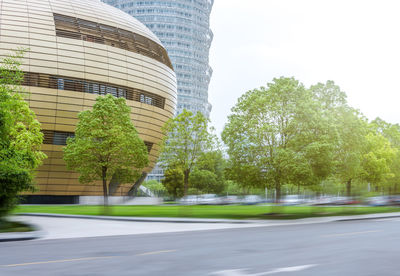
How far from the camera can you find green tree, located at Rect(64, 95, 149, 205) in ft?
149

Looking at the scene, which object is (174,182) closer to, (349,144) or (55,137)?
(55,137)

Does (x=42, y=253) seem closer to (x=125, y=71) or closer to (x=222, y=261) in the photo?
(x=222, y=261)

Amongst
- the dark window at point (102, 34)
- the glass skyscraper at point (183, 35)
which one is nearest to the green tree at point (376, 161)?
the dark window at point (102, 34)

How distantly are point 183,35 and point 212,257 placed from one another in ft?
561

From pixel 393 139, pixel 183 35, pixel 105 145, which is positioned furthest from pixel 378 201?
pixel 183 35

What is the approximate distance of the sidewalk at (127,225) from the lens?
57.6 feet

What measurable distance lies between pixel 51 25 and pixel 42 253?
44.5 metres

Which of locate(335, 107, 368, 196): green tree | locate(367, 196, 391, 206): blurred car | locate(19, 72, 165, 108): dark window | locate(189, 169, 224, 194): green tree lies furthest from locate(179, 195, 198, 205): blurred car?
locate(189, 169, 224, 194): green tree

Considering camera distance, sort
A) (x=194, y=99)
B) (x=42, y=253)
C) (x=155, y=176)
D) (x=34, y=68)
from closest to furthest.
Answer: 1. (x=42, y=253)
2. (x=34, y=68)
3. (x=155, y=176)
4. (x=194, y=99)

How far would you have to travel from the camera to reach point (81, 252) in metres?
11.5

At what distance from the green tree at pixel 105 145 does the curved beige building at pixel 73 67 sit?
16.2ft

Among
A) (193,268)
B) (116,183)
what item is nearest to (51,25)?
(116,183)

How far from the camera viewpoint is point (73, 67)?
169 feet

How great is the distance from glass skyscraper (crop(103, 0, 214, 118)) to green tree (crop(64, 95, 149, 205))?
415 feet
